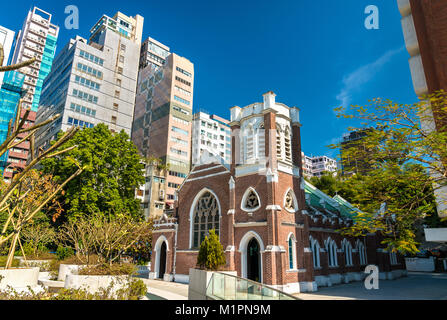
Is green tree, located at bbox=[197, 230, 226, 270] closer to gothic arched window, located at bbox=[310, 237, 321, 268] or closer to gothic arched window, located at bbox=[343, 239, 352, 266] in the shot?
gothic arched window, located at bbox=[310, 237, 321, 268]

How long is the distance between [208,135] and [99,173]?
4610cm

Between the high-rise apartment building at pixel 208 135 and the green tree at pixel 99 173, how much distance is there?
122 feet

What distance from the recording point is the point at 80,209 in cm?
2641

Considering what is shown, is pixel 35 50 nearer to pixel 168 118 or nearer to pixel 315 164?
pixel 168 118

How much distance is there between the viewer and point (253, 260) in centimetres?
1925

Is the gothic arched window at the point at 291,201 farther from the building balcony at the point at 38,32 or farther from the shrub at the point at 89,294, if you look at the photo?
the building balcony at the point at 38,32

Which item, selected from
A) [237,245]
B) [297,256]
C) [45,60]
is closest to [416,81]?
[297,256]

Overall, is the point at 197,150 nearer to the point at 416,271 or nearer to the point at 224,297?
the point at 416,271

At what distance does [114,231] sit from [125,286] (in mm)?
3742

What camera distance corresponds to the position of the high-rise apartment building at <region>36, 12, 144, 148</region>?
153 feet

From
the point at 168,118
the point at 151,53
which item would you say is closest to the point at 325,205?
the point at 168,118

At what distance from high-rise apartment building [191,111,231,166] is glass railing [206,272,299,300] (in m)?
56.7

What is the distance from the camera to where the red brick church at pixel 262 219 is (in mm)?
18391

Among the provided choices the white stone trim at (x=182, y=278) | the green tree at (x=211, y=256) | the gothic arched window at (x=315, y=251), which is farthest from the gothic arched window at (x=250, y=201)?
the white stone trim at (x=182, y=278)
